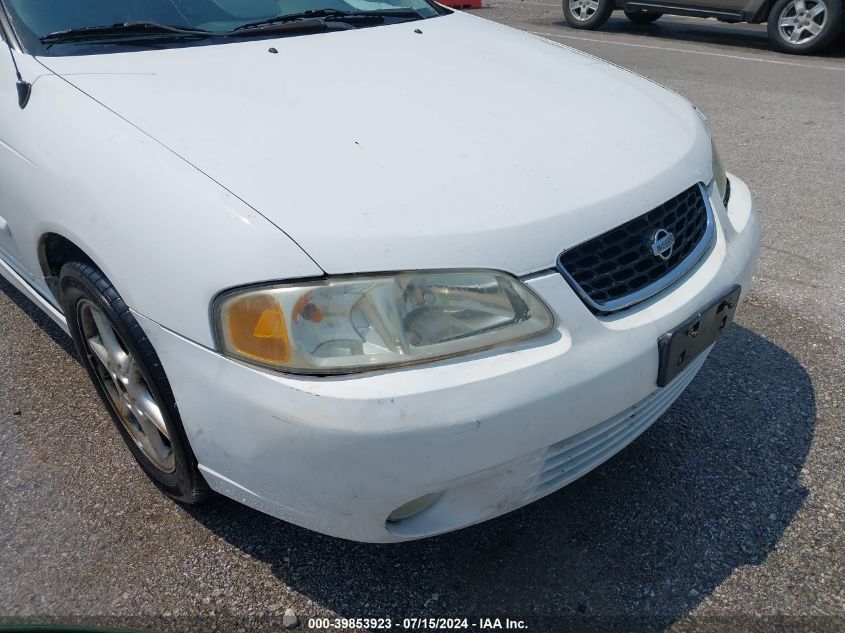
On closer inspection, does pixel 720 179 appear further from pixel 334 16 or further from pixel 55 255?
pixel 55 255

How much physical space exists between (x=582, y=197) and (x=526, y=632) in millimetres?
1053

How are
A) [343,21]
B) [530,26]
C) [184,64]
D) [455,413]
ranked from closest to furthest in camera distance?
[455,413] → [184,64] → [343,21] → [530,26]

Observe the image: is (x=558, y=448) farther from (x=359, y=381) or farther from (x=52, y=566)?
(x=52, y=566)

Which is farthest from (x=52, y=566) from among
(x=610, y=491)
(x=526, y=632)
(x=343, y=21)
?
(x=343, y=21)

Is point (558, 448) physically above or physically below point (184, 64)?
below

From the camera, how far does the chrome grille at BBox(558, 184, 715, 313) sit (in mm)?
1721

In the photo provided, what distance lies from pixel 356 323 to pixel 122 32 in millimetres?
1370

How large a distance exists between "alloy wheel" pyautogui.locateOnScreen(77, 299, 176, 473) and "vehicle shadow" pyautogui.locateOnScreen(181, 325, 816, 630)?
0.23m

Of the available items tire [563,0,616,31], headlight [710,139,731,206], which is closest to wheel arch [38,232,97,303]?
headlight [710,139,731,206]

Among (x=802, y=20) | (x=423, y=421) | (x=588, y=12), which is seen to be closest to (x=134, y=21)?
(x=423, y=421)

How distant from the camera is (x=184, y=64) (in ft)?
7.01

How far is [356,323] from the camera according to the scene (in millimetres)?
1547

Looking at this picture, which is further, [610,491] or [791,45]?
[791,45]

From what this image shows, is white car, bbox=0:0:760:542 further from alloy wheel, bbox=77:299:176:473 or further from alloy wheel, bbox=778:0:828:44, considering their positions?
alloy wheel, bbox=778:0:828:44
